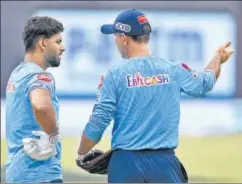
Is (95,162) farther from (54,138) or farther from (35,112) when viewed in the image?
(35,112)

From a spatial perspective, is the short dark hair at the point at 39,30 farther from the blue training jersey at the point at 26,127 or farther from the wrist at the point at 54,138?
the wrist at the point at 54,138

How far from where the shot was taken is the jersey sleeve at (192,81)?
4766 millimetres

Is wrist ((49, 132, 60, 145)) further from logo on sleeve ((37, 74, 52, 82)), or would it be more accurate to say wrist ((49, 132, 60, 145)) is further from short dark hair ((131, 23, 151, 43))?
short dark hair ((131, 23, 151, 43))

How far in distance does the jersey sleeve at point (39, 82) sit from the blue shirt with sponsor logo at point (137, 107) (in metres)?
0.26

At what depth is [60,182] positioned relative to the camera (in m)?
4.69

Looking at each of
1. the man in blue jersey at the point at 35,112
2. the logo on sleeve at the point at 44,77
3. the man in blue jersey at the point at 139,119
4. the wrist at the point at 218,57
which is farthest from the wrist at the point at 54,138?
Result: the wrist at the point at 218,57

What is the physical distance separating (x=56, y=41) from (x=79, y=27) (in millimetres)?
8844

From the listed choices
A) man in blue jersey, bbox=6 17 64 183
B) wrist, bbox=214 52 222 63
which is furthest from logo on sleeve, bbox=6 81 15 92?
wrist, bbox=214 52 222 63

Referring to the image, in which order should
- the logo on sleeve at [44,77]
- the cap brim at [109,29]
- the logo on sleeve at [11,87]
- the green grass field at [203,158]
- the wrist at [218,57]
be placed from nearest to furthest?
the logo on sleeve at [44,77]
the logo on sleeve at [11,87]
the cap brim at [109,29]
the wrist at [218,57]
the green grass field at [203,158]

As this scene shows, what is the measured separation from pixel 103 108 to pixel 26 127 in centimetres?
40

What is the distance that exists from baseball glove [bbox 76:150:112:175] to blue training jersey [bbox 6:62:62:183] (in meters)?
0.20

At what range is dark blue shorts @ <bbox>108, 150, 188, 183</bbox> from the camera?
457 cm

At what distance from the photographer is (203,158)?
11242 mm

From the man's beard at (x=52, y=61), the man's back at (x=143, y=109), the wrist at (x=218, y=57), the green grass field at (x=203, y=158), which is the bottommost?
the green grass field at (x=203, y=158)
